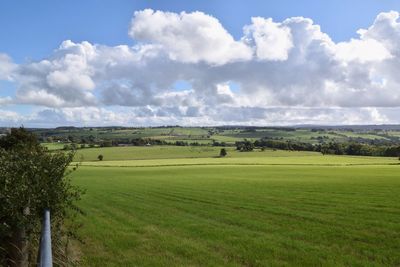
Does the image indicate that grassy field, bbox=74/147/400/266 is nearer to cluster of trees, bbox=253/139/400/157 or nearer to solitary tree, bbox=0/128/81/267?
solitary tree, bbox=0/128/81/267

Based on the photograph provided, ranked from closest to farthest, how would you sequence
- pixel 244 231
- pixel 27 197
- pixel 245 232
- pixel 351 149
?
pixel 27 197 < pixel 245 232 < pixel 244 231 < pixel 351 149

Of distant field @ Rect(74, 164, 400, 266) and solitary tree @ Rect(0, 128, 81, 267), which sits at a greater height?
solitary tree @ Rect(0, 128, 81, 267)

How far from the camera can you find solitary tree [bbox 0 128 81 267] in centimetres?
801

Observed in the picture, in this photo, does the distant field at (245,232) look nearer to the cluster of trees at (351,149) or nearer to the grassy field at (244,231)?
the grassy field at (244,231)

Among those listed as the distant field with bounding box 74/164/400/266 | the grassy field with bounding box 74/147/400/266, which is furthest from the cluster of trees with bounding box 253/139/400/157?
the distant field with bounding box 74/164/400/266

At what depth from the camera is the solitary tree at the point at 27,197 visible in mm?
8008

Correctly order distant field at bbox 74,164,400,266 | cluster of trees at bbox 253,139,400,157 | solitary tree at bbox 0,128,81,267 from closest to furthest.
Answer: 1. solitary tree at bbox 0,128,81,267
2. distant field at bbox 74,164,400,266
3. cluster of trees at bbox 253,139,400,157

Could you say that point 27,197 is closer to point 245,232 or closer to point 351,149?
point 245,232

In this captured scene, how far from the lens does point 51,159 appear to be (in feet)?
37.6

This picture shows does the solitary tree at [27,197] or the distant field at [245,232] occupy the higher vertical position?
the solitary tree at [27,197]

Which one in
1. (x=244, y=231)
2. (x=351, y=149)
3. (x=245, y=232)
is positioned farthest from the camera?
(x=351, y=149)

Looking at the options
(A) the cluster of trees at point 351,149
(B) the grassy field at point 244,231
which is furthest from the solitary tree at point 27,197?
(A) the cluster of trees at point 351,149

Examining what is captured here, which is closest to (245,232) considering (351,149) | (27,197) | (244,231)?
(244,231)

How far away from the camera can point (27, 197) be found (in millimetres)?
9109
